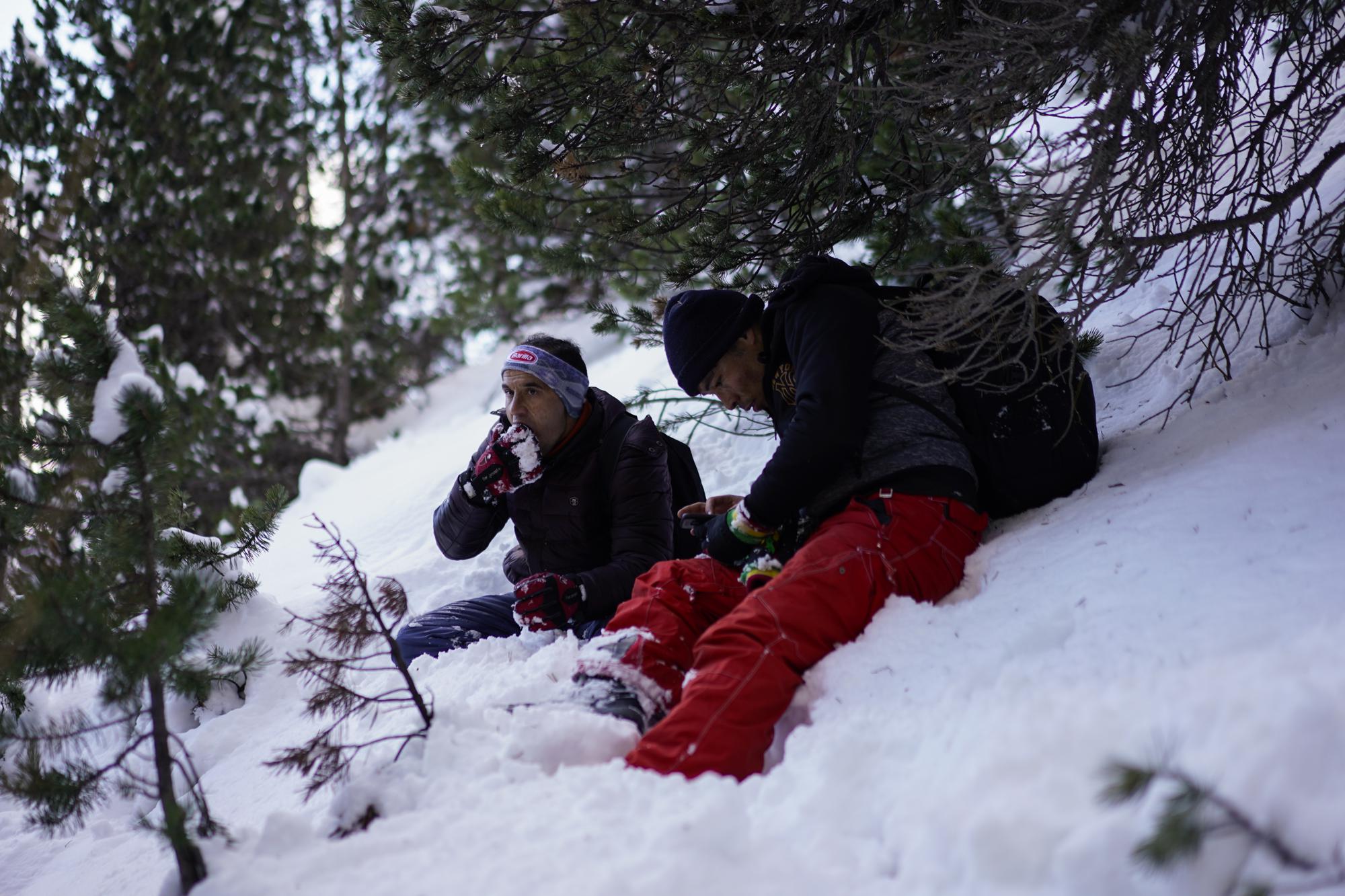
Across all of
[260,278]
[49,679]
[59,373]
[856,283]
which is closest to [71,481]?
[59,373]

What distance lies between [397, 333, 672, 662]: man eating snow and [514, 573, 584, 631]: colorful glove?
0.11 metres

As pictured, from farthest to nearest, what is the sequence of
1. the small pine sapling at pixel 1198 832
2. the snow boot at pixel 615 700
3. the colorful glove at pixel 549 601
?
the colorful glove at pixel 549 601
the snow boot at pixel 615 700
the small pine sapling at pixel 1198 832

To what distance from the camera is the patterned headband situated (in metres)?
3.62

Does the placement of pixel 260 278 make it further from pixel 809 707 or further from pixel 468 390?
pixel 809 707

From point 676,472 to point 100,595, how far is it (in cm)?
225

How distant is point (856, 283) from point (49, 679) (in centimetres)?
233

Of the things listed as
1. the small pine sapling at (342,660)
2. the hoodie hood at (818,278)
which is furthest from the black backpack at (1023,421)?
the small pine sapling at (342,660)

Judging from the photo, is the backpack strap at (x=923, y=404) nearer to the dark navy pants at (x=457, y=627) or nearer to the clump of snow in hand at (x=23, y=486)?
the dark navy pants at (x=457, y=627)

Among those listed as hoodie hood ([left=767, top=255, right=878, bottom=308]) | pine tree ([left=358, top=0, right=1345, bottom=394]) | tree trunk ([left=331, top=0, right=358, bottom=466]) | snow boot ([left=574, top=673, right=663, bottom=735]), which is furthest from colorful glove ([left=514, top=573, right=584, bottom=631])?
tree trunk ([left=331, top=0, right=358, bottom=466])

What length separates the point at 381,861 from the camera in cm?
178

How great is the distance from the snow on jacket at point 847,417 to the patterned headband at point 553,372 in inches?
42.1

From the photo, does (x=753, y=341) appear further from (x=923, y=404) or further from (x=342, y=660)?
(x=342, y=660)

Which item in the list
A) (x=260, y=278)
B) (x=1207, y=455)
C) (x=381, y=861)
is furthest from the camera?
(x=260, y=278)

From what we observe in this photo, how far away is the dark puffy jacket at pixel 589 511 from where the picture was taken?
11.7 feet
